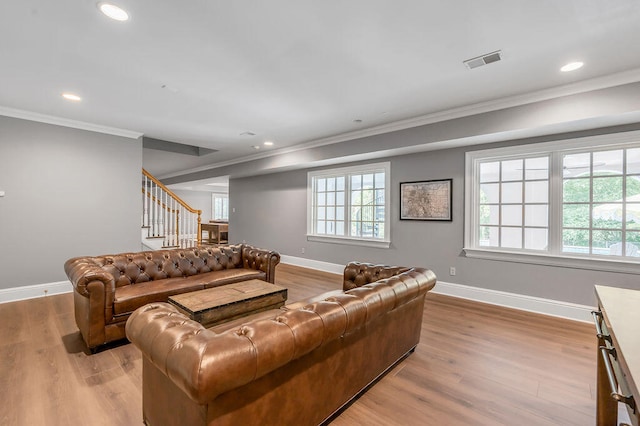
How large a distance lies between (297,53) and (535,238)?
3.77m

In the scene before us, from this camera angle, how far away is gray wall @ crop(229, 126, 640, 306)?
12.1 ft

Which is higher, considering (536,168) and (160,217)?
(536,168)

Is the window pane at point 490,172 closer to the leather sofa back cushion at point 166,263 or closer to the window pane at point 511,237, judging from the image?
the window pane at point 511,237

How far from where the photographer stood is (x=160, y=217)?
243 inches

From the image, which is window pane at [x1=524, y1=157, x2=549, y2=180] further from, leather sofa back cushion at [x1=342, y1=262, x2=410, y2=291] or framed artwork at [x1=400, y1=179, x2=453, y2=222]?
leather sofa back cushion at [x1=342, y1=262, x2=410, y2=291]

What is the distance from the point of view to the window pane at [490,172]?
428cm

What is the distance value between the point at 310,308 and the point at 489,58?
2658mm

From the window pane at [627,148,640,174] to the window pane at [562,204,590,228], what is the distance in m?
0.55

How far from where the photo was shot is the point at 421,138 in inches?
172

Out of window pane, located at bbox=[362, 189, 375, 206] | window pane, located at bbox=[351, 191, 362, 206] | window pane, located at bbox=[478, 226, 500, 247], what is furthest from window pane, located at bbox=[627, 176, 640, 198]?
window pane, located at bbox=[351, 191, 362, 206]

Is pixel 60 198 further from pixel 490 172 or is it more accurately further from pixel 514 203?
pixel 514 203

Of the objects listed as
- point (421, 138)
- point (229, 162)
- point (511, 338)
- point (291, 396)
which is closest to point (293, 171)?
point (229, 162)

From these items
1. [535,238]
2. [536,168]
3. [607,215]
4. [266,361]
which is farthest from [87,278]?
[607,215]

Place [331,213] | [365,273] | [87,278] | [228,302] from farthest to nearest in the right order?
[331,213], [365,273], [228,302], [87,278]
